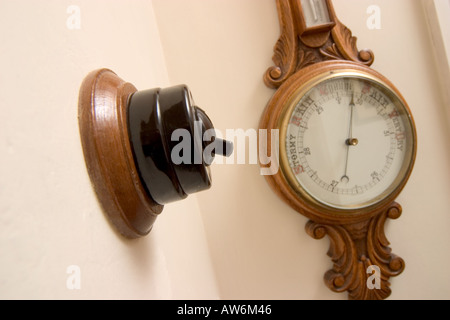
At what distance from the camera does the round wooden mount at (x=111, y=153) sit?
248 millimetres

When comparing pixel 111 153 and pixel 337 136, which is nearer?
pixel 111 153

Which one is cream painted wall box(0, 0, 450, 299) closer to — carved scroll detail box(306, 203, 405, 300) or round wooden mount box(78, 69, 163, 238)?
carved scroll detail box(306, 203, 405, 300)

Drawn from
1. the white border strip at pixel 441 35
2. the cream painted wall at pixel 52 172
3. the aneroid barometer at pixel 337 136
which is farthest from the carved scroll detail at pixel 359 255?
the cream painted wall at pixel 52 172

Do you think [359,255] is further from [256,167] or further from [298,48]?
[298,48]

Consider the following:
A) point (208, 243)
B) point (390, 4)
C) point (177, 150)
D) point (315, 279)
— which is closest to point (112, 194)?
point (177, 150)

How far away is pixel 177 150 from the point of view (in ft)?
0.93

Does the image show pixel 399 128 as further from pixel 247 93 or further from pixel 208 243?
pixel 208 243

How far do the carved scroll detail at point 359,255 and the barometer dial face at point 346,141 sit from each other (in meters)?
0.06

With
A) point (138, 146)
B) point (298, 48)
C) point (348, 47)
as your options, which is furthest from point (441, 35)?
point (138, 146)

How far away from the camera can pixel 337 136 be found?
25.4 inches

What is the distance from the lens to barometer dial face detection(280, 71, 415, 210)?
0.63 metres

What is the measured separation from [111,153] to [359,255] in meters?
0.59

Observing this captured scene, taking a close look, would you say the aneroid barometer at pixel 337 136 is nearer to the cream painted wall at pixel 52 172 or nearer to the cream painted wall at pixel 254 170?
the cream painted wall at pixel 254 170

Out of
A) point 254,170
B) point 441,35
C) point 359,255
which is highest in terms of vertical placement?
point 441,35
